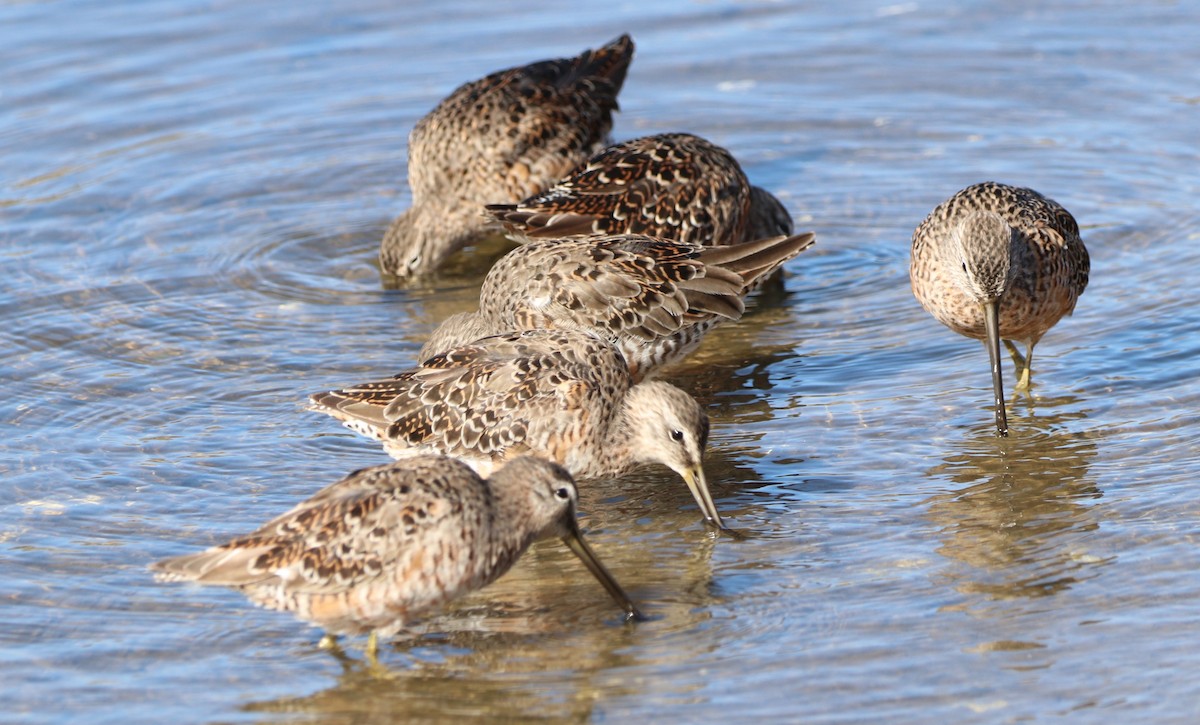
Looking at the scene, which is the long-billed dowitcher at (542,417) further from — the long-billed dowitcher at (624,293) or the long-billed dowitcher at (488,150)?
the long-billed dowitcher at (488,150)

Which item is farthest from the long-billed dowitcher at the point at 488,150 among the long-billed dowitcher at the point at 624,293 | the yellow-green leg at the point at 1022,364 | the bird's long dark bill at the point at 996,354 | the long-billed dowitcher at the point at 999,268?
the bird's long dark bill at the point at 996,354

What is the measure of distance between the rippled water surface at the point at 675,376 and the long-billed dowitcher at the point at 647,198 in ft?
1.82

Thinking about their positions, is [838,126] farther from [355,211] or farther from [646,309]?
[646,309]

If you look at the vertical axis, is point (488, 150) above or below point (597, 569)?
above

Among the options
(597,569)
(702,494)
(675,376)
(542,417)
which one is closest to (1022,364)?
(675,376)

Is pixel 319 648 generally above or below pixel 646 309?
below

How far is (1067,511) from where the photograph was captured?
6070mm

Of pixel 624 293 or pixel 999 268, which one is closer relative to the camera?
pixel 999 268

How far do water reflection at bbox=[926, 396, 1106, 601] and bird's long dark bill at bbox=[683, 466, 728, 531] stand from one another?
795 mm

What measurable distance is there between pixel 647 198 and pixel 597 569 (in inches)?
130

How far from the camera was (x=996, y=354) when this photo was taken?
6.82 m

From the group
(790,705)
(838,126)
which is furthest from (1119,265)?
(790,705)

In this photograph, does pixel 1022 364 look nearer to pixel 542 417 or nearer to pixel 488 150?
pixel 542 417

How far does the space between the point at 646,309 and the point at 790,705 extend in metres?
2.69
